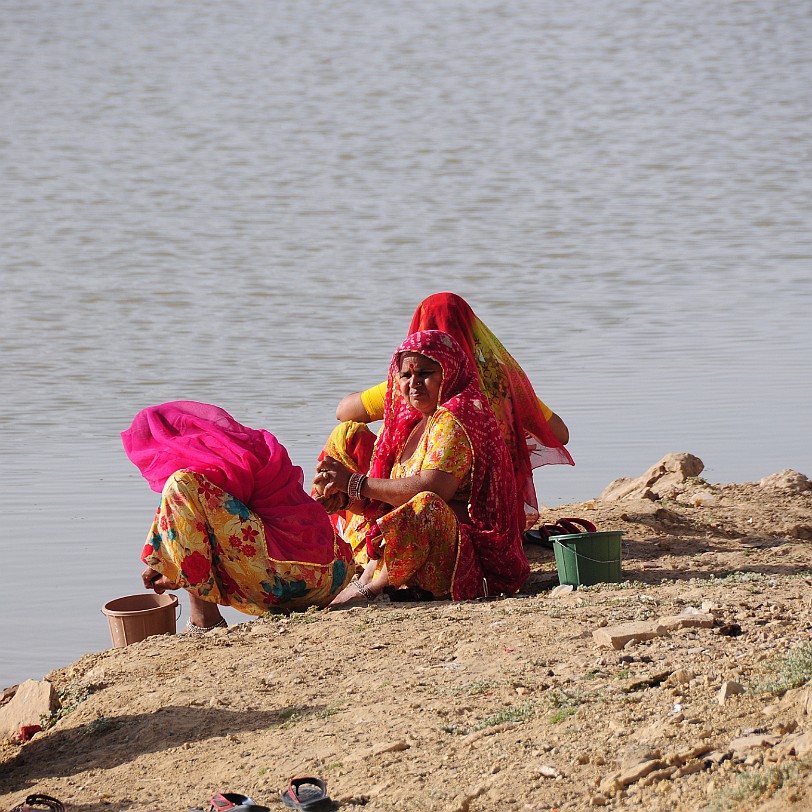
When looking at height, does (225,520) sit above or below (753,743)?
above

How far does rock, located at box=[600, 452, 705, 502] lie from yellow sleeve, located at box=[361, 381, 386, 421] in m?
1.66

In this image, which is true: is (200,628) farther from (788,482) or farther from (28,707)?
(788,482)

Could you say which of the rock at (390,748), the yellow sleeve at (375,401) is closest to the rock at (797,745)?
the rock at (390,748)

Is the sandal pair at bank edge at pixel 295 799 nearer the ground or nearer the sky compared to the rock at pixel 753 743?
nearer the ground

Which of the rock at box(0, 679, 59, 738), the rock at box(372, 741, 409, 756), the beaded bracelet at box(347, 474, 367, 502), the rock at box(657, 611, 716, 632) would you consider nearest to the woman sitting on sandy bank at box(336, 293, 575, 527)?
the beaded bracelet at box(347, 474, 367, 502)

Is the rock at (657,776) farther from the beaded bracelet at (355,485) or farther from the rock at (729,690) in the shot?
the beaded bracelet at (355,485)

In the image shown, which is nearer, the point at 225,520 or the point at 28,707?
the point at 28,707

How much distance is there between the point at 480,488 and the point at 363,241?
13.3 meters

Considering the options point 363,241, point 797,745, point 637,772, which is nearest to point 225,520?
point 637,772

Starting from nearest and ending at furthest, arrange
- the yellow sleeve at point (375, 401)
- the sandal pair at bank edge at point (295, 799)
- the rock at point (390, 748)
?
the sandal pair at bank edge at point (295, 799), the rock at point (390, 748), the yellow sleeve at point (375, 401)

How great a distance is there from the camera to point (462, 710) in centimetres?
415

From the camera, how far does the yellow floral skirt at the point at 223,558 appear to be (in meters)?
5.37

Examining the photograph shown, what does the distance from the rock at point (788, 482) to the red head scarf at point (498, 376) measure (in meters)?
1.58

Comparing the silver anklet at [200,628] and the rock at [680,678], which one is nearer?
the rock at [680,678]
